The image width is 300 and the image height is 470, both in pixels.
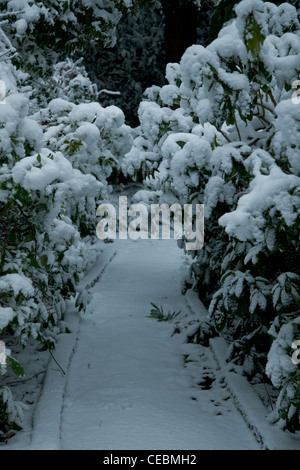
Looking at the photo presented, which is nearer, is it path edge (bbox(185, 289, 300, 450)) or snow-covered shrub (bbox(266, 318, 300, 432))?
snow-covered shrub (bbox(266, 318, 300, 432))

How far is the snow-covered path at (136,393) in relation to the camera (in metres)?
4.40

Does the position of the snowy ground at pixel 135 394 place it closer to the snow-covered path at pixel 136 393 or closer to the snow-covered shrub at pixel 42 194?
the snow-covered path at pixel 136 393

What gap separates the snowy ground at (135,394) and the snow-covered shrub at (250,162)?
501 millimetres

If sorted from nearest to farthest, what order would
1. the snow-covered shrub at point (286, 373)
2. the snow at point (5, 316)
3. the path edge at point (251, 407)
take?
the snow-covered shrub at point (286, 373) → the snow at point (5, 316) → the path edge at point (251, 407)

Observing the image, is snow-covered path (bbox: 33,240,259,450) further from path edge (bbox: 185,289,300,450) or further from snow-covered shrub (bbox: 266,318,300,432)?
snow-covered shrub (bbox: 266,318,300,432)

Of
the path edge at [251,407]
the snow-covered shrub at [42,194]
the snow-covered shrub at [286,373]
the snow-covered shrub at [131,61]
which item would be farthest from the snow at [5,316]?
the snow-covered shrub at [131,61]

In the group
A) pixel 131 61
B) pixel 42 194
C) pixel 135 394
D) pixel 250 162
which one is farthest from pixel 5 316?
pixel 131 61

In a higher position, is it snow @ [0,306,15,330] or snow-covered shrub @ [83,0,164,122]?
snow-covered shrub @ [83,0,164,122]

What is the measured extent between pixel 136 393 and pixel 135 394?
2cm

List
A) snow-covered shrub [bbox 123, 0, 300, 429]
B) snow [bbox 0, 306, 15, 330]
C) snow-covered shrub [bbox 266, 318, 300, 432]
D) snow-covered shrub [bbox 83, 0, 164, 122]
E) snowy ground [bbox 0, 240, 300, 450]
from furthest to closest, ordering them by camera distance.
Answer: snow-covered shrub [bbox 83, 0, 164, 122] → snowy ground [bbox 0, 240, 300, 450] → snow [bbox 0, 306, 15, 330] → snow-covered shrub [bbox 266, 318, 300, 432] → snow-covered shrub [bbox 123, 0, 300, 429]

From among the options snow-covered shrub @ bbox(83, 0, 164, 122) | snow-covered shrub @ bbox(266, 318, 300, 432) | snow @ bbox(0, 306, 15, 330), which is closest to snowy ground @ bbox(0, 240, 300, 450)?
snow-covered shrub @ bbox(266, 318, 300, 432)

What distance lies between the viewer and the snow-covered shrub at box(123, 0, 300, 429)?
12.1 ft

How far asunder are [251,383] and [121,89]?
1300 cm

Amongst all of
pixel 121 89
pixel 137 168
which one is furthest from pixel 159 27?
pixel 137 168
